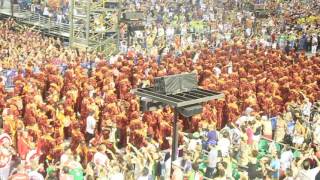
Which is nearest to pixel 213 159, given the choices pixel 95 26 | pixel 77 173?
pixel 77 173

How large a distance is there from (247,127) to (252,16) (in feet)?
63.1

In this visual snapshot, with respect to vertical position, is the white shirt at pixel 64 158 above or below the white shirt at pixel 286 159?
above

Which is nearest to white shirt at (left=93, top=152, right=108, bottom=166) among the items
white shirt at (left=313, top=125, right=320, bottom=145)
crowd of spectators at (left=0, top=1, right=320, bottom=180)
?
crowd of spectators at (left=0, top=1, right=320, bottom=180)

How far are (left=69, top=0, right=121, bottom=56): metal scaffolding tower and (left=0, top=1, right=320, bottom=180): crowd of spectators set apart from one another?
12.2 feet

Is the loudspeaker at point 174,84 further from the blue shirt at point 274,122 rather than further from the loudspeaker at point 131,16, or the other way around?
the loudspeaker at point 131,16

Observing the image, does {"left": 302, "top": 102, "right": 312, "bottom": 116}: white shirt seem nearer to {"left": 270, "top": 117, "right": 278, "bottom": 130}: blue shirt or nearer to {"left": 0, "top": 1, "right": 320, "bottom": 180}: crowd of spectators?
{"left": 0, "top": 1, "right": 320, "bottom": 180}: crowd of spectators

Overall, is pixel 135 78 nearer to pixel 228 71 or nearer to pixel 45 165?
pixel 228 71

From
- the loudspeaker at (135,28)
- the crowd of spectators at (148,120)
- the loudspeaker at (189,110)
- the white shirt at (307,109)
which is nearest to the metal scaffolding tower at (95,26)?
the loudspeaker at (135,28)

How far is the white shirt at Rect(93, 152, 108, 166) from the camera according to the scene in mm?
9492

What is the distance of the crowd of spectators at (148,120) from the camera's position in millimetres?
9758

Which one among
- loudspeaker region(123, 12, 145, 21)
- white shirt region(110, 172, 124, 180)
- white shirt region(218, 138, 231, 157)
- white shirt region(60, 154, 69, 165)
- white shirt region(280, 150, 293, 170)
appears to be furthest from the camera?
loudspeaker region(123, 12, 145, 21)

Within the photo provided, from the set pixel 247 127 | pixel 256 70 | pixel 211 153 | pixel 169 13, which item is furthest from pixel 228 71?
pixel 169 13

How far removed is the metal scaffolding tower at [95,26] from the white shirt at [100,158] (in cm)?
1343

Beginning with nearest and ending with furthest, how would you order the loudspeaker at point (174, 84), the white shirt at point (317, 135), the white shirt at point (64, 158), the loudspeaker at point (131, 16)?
the loudspeaker at point (174, 84), the white shirt at point (64, 158), the white shirt at point (317, 135), the loudspeaker at point (131, 16)
